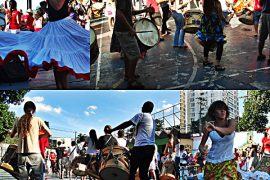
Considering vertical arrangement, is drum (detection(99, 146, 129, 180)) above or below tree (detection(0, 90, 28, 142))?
below

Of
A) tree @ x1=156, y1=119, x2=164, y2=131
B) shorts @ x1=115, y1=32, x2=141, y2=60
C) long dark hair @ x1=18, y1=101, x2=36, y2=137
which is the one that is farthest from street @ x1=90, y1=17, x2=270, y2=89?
long dark hair @ x1=18, y1=101, x2=36, y2=137

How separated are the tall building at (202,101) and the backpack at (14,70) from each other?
258 cm

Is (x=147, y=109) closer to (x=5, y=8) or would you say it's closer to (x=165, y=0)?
(x=165, y=0)

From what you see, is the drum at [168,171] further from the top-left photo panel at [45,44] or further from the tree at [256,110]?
the top-left photo panel at [45,44]

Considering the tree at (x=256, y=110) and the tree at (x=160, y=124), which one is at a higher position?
the tree at (x=256, y=110)

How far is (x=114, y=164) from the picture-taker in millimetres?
6586

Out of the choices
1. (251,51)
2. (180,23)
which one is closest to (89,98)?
(180,23)

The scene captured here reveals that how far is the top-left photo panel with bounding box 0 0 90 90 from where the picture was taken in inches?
294

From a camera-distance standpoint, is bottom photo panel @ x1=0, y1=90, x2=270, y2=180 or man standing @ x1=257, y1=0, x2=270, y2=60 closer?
bottom photo panel @ x1=0, y1=90, x2=270, y2=180

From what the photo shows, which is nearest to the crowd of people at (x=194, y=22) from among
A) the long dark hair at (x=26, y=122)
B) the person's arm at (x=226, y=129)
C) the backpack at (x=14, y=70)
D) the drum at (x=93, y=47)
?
the drum at (x=93, y=47)

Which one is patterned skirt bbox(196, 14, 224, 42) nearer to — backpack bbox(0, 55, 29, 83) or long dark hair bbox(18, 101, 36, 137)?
backpack bbox(0, 55, 29, 83)

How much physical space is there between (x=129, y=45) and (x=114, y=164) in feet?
6.15

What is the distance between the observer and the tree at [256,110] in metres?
7.43

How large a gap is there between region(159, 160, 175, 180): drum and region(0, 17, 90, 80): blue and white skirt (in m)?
1.78
